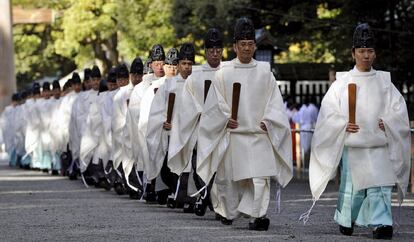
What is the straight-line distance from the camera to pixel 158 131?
55.8 ft

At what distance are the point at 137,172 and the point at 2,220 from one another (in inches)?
182

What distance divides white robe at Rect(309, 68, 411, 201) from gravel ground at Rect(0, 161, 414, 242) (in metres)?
0.59

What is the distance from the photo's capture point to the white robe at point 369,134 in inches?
485

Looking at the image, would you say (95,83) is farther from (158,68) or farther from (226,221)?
(226,221)

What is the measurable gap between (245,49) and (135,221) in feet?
7.71

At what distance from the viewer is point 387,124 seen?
40.5 feet

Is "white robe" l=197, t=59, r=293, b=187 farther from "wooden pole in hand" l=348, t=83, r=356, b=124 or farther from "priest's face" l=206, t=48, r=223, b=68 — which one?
"priest's face" l=206, t=48, r=223, b=68

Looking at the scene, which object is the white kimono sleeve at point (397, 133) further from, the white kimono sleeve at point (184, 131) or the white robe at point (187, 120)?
the white kimono sleeve at point (184, 131)

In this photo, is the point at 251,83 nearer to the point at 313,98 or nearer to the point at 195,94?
the point at 195,94

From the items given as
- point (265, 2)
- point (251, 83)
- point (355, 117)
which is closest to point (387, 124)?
point (355, 117)

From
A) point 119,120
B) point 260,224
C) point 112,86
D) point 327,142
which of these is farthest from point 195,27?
point 327,142

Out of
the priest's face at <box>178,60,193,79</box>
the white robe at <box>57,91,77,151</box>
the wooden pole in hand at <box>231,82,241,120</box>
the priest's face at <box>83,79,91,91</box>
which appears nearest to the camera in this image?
the wooden pole in hand at <box>231,82,241,120</box>

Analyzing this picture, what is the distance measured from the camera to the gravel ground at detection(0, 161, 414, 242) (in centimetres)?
1218

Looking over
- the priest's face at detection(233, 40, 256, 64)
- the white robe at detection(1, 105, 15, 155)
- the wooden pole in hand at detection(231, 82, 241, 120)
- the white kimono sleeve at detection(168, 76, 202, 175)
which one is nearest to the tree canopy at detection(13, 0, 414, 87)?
the white robe at detection(1, 105, 15, 155)
